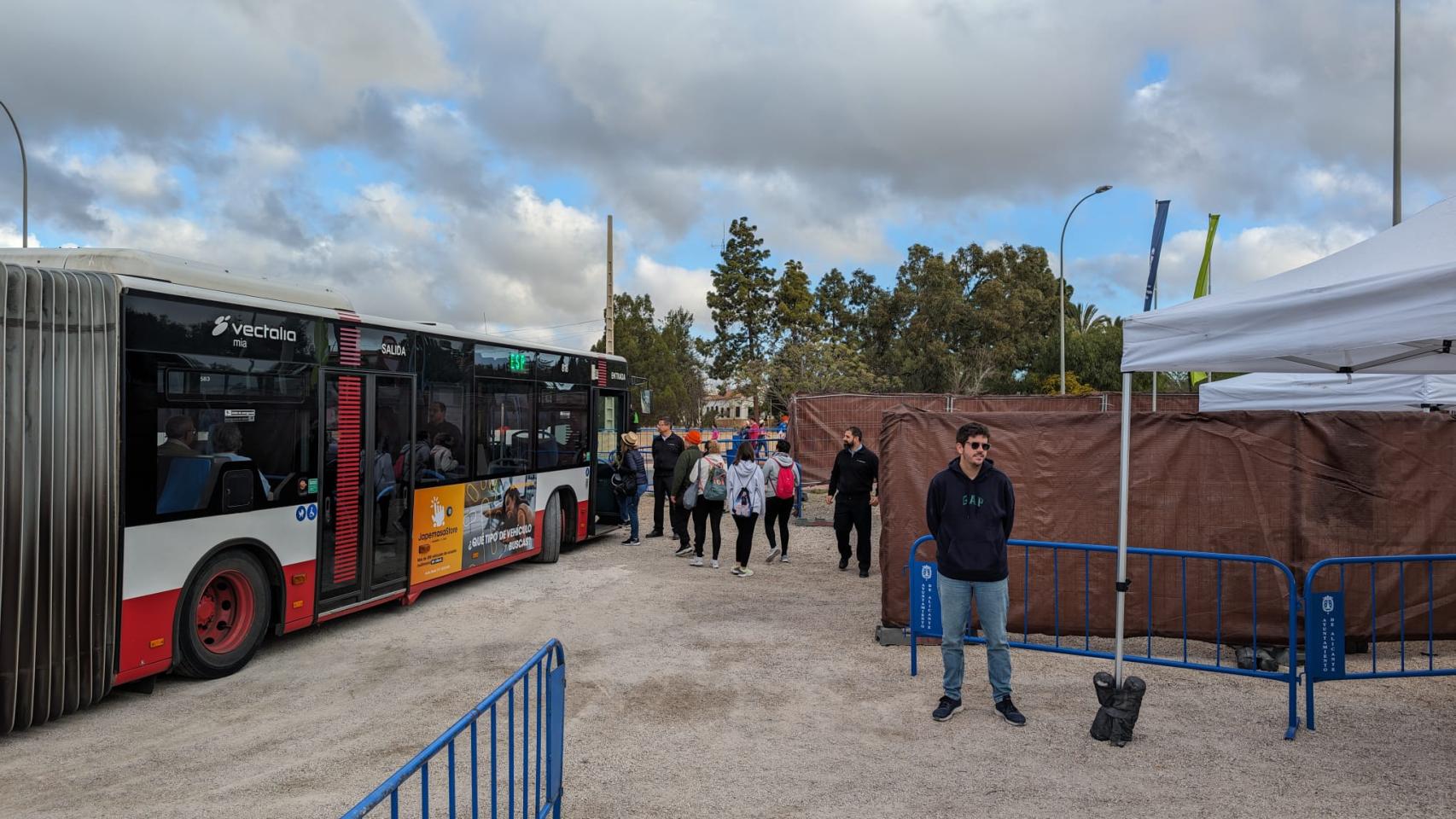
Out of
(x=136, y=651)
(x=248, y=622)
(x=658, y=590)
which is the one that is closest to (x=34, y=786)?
(x=136, y=651)

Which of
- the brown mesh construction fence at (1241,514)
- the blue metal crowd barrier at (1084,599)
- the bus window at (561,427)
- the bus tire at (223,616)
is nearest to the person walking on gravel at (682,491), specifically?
the bus window at (561,427)

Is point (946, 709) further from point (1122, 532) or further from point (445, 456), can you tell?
point (445, 456)

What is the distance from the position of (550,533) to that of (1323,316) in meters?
9.13

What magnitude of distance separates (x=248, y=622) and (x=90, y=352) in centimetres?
245

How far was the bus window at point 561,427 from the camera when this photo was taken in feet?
37.4

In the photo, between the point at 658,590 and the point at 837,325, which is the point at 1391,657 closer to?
the point at 658,590

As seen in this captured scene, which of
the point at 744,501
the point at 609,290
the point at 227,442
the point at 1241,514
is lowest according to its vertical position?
the point at 744,501

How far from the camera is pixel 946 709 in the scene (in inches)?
228

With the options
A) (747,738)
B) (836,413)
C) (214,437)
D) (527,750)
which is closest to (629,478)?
(214,437)

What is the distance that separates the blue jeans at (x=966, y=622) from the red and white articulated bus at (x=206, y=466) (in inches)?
206

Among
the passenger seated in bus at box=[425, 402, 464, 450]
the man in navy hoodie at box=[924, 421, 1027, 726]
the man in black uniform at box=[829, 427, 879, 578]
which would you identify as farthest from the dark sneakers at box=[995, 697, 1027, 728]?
the passenger seated in bus at box=[425, 402, 464, 450]

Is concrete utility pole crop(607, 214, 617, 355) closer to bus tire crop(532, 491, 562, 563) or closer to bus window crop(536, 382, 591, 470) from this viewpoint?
bus window crop(536, 382, 591, 470)

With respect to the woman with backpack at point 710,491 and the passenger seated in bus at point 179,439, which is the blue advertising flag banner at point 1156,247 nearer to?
the woman with backpack at point 710,491

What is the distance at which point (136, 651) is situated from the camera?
6008mm
